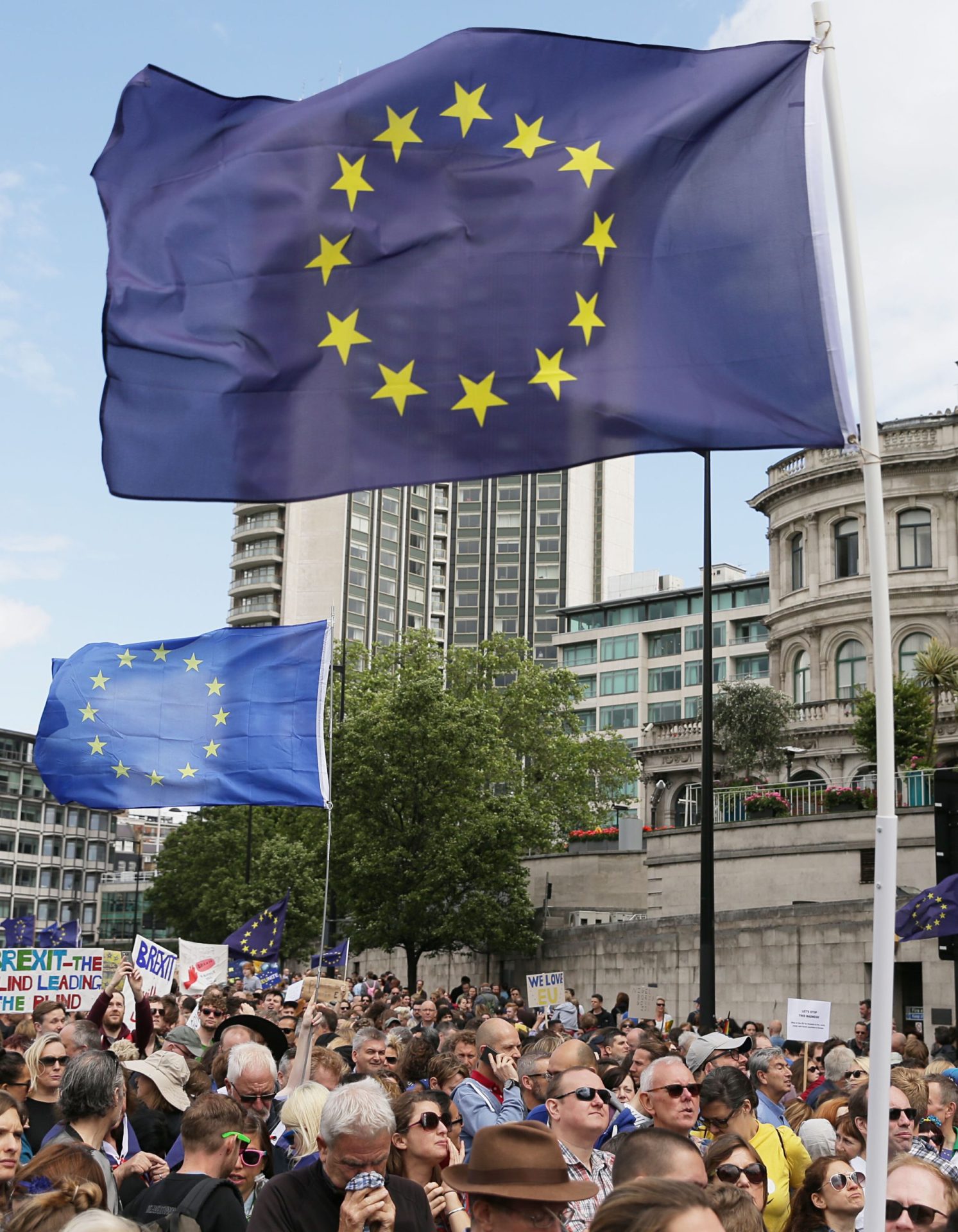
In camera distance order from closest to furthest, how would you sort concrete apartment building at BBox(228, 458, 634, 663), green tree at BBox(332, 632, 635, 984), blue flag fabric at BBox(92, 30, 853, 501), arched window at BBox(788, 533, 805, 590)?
blue flag fabric at BBox(92, 30, 853, 501), green tree at BBox(332, 632, 635, 984), arched window at BBox(788, 533, 805, 590), concrete apartment building at BBox(228, 458, 634, 663)

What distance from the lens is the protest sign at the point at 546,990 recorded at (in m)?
19.4

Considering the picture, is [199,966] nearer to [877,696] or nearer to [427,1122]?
[427,1122]

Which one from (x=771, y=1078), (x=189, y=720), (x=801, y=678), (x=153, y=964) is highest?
(x=801, y=678)

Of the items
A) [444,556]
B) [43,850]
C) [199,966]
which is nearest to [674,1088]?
[199,966]

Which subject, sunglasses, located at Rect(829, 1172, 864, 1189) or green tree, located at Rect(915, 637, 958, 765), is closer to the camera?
sunglasses, located at Rect(829, 1172, 864, 1189)

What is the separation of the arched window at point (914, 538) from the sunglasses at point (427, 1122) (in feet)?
180

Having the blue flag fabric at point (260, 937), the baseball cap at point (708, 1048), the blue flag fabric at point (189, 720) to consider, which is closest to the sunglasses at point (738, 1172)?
the baseball cap at point (708, 1048)

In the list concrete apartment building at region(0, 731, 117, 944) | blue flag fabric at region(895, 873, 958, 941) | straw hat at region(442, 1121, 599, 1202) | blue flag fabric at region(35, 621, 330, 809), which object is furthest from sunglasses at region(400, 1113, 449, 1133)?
concrete apartment building at region(0, 731, 117, 944)

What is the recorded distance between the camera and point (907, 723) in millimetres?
44562

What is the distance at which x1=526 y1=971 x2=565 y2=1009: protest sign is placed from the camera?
1939cm

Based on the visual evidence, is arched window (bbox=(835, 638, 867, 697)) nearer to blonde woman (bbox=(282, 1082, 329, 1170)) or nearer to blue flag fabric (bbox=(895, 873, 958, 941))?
blue flag fabric (bbox=(895, 873, 958, 941))

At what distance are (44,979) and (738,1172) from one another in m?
11.3

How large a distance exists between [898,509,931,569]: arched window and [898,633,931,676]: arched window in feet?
8.63

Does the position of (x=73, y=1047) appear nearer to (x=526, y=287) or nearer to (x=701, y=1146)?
(x=701, y=1146)
